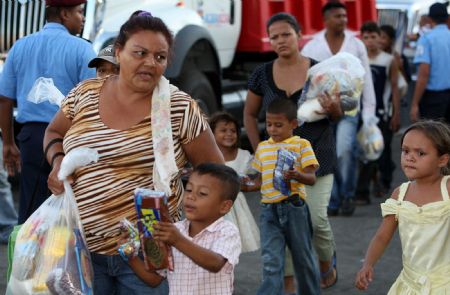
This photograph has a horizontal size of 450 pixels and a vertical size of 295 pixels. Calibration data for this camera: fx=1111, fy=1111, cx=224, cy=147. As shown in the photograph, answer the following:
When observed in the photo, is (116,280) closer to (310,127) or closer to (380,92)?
(310,127)

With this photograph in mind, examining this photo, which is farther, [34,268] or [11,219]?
[11,219]

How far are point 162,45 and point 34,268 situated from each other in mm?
1025

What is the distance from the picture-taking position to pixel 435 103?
35.7 ft

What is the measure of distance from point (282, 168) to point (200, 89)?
468 cm

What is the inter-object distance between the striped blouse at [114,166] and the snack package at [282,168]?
1.88 metres

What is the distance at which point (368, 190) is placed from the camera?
1079 cm

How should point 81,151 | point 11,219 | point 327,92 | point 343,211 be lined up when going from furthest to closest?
point 343,211 → point 11,219 → point 327,92 → point 81,151

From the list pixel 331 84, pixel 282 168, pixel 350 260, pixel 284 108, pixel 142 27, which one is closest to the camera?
pixel 142 27

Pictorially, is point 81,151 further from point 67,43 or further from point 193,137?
point 67,43

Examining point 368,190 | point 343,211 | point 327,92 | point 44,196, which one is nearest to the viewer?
point 44,196

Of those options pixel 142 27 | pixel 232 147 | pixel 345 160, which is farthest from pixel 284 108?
pixel 345 160

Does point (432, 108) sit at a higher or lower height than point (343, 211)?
higher

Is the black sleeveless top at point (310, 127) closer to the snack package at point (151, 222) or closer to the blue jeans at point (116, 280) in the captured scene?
the blue jeans at point (116, 280)

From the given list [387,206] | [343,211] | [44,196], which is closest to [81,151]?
[387,206]
